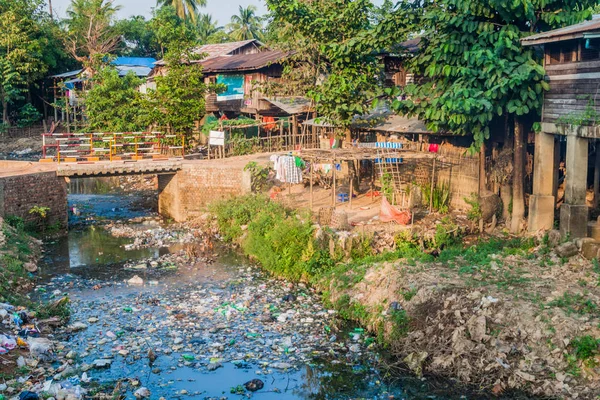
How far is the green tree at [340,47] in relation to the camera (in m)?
20.1

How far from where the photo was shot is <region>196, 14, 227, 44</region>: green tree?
50812mm

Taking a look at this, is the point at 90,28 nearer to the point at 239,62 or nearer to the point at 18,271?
the point at 239,62

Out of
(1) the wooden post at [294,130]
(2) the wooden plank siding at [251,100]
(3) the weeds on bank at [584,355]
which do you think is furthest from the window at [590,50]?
(2) the wooden plank siding at [251,100]

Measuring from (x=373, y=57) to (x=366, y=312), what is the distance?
9426 millimetres

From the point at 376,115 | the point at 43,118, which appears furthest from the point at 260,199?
the point at 43,118

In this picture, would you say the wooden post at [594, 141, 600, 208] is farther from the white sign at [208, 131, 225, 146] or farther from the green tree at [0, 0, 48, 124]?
the green tree at [0, 0, 48, 124]

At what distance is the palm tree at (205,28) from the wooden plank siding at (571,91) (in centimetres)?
3984

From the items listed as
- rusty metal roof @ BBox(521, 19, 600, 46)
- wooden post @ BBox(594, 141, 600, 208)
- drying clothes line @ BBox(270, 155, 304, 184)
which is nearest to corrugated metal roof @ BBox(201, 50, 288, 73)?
drying clothes line @ BBox(270, 155, 304, 184)

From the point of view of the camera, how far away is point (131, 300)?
16.1m

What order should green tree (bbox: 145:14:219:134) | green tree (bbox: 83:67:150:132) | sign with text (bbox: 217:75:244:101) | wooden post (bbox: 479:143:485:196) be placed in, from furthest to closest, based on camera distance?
1. sign with text (bbox: 217:75:244:101)
2. green tree (bbox: 83:67:150:132)
3. green tree (bbox: 145:14:219:134)
4. wooden post (bbox: 479:143:485:196)

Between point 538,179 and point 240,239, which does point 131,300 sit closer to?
point 240,239

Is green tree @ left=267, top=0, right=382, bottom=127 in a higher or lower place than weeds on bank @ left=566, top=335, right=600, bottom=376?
higher

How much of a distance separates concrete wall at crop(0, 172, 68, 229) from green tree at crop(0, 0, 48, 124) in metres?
19.3

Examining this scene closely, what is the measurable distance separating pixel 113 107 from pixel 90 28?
1092cm
